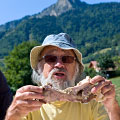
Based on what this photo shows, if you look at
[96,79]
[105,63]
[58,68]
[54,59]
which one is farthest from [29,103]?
[105,63]

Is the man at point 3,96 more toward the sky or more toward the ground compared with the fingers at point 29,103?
more toward the ground

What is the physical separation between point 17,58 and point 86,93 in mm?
49599

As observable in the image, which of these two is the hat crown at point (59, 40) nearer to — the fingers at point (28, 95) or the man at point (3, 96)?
the fingers at point (28, 95)

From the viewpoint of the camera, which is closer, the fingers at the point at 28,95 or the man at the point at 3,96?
→ the fingers at the point at 28,95

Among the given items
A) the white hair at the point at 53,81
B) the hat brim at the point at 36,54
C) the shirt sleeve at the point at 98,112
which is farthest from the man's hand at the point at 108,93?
the hat brim at the point at 36,54

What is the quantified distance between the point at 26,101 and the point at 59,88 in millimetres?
805

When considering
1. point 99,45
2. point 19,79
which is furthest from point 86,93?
point 99,45

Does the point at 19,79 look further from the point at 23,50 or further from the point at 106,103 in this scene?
the point at 106,103

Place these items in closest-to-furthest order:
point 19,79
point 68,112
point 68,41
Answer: point 68,112 → point 68,41 → point 19,79

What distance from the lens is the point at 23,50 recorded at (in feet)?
168

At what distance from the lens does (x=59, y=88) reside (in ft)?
9.64

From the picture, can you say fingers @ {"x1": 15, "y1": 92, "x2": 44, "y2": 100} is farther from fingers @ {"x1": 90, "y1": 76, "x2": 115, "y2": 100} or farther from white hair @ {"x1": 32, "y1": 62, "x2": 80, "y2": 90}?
fingers @ {"x1": 90, "y1": 76, "x2": 115, "y2": 100}

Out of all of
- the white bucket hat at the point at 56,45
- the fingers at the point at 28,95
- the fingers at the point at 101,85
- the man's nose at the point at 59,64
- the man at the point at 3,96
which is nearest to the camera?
the fingers at the point at 28,95

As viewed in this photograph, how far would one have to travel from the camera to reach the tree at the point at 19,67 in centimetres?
4840
